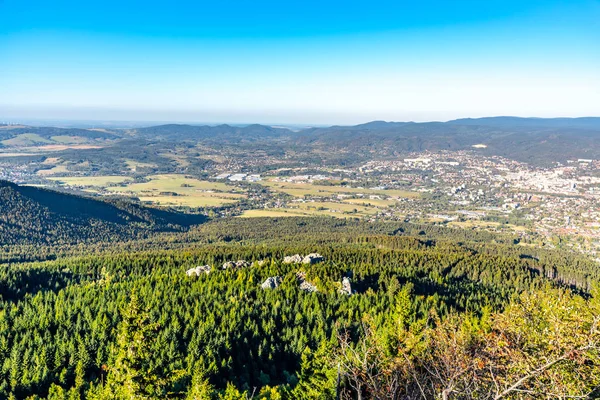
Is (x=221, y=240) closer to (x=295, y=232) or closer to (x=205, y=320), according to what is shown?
(x=295, y=232)

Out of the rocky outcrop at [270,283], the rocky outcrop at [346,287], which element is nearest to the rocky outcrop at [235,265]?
the rocky outcrop at [270,283]

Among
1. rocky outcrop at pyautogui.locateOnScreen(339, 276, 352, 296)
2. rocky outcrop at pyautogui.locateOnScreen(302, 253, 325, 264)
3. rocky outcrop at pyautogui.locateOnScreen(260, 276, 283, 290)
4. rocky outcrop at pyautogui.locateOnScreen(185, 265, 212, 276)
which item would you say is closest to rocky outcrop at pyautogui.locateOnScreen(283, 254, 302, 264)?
rocky outcrop at pyautogui.locateOnScreen(302, 253, 325, 264)

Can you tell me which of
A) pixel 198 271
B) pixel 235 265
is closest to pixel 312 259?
pixel 235 265

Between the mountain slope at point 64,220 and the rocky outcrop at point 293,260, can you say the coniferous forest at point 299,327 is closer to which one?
the rocky outcrop at point 293,260

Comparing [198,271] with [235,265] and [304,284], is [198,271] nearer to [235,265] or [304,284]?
[235,265]

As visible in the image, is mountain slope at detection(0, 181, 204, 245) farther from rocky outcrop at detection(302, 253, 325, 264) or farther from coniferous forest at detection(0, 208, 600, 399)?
rocky outcrop at detection(302, 253, 325, 264)

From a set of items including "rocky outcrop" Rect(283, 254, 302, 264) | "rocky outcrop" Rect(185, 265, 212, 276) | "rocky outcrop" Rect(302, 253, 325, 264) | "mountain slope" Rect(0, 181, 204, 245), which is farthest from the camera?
"mountain slope" Rect(0, 181, 204, 245)
